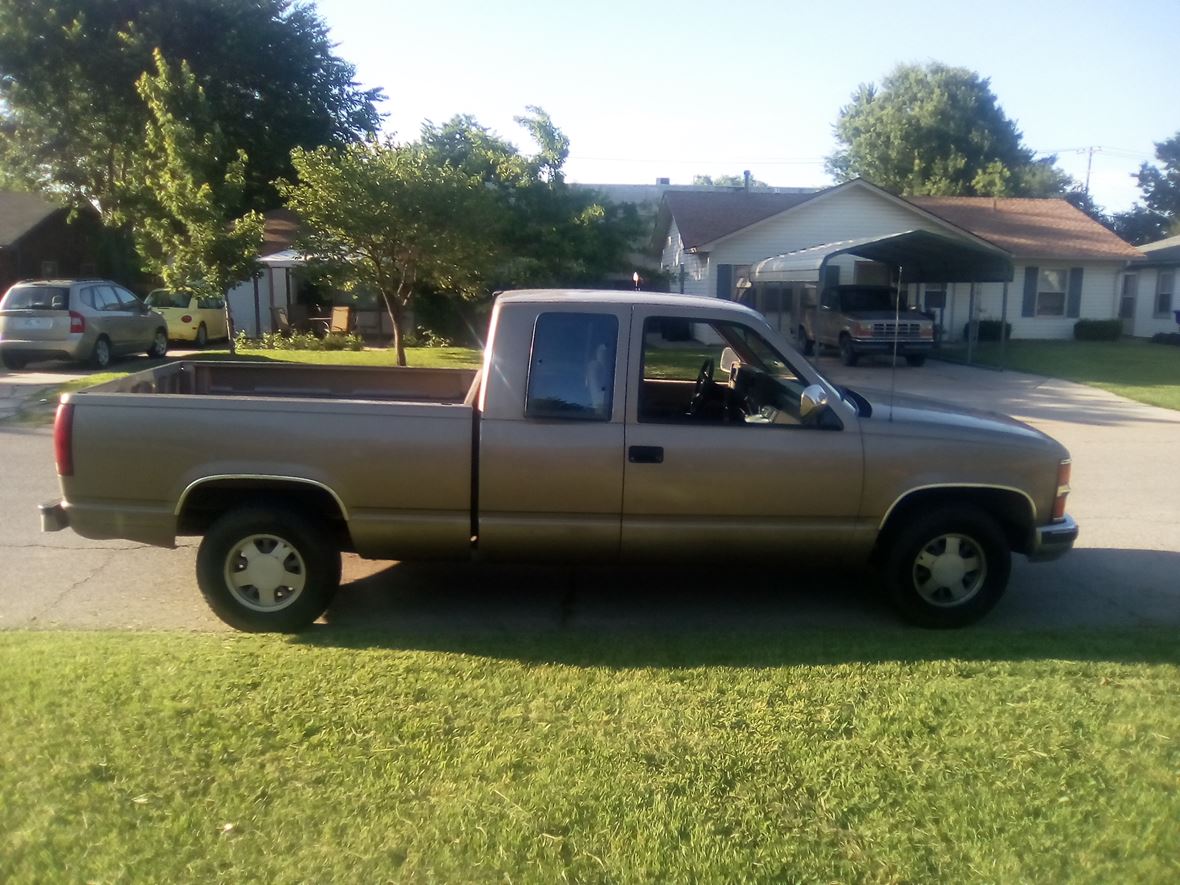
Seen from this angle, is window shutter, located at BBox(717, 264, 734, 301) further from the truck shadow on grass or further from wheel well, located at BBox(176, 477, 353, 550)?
wheel well, located at BBox(176, 477, 353, 550)

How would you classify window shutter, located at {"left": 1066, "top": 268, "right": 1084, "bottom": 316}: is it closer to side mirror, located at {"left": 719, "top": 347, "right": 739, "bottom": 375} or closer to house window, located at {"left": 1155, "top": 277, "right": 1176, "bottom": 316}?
house window, located at {"left": 1155, "top": 277, "right": 1176, "bottom": 316}

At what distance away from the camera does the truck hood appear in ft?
18.9

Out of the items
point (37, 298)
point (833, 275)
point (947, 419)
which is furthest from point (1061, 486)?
point (833, 275)

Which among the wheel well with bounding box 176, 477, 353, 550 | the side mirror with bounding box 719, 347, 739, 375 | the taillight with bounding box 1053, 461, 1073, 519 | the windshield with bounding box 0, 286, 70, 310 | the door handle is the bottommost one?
the wheel well with bounding box 176, 477, 353, 550

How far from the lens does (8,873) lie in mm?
3250

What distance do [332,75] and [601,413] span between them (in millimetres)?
34754

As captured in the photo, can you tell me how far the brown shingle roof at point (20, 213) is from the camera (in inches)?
1329

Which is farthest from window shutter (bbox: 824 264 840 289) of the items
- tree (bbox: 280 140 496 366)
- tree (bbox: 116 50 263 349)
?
tree (bbox: 116 50 263 349)

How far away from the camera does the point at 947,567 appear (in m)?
5.77

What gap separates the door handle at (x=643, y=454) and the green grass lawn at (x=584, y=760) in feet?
3.14

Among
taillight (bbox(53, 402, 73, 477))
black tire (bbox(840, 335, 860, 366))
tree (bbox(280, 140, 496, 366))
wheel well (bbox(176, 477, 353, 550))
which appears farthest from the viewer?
black tire (bbox(840, 335, 860, 366))

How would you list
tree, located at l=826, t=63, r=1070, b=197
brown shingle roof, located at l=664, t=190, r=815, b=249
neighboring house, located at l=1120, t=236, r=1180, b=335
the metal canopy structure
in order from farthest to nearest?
tree, located at l=826, t=63, r=1070, b=197 → neighboring house, located at l=1120, t=236, r=1180, b=335 → brown shingle roof, located at l=664, t=190, r=815, b=249 → the metal canopy structure

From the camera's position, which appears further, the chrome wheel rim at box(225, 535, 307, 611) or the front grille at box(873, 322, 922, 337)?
the front grille at box(873, 322, 922, 337)

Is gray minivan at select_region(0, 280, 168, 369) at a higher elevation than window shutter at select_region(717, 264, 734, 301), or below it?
below
